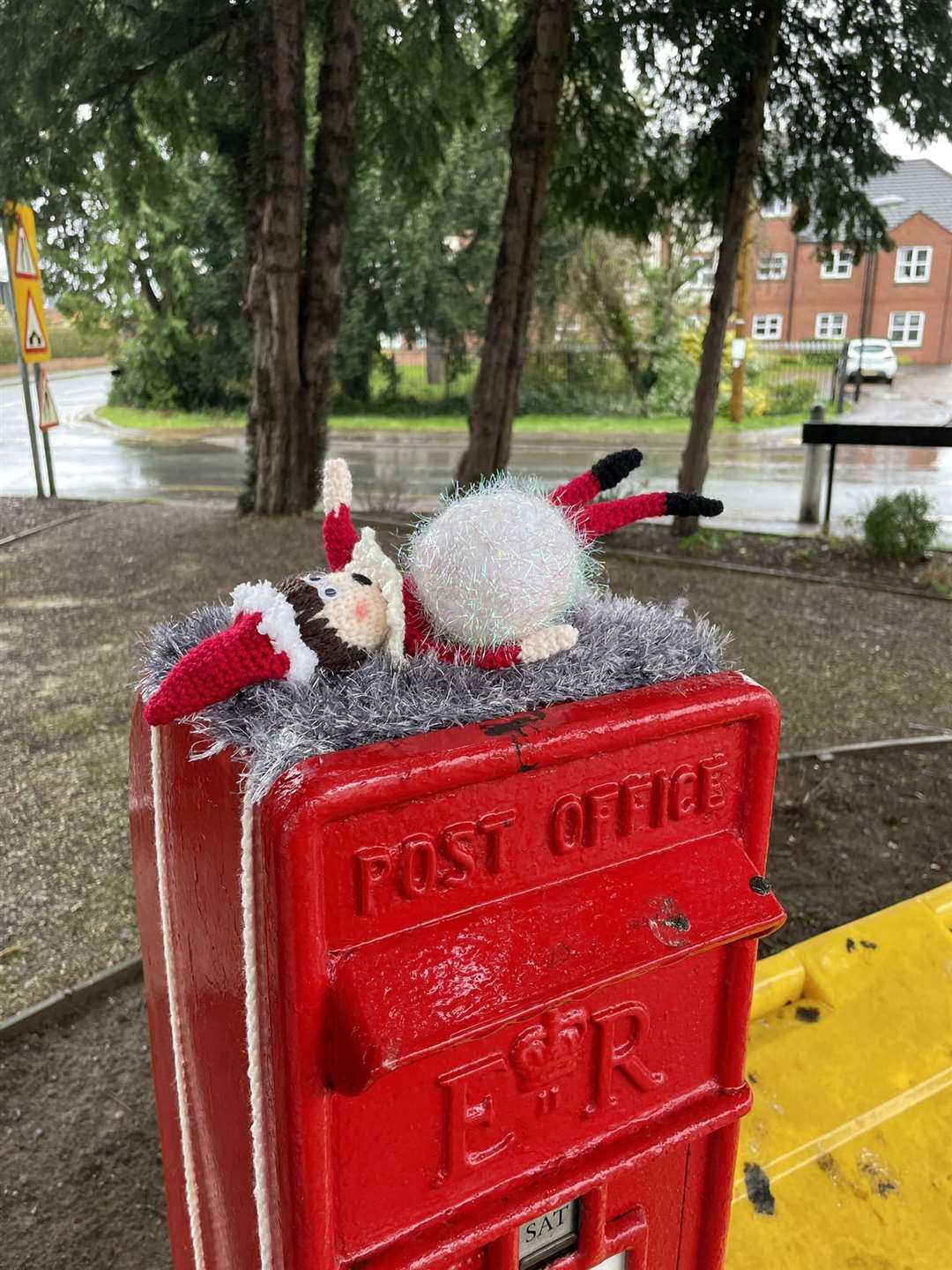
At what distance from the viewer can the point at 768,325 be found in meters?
33.5

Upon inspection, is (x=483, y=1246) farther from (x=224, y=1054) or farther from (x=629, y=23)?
(x=629, y=23)

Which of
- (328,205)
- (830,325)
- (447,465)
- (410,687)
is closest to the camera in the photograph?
(410,687)

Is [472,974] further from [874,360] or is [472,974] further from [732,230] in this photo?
[874,360]

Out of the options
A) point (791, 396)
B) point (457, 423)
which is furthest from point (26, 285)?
point (791, 396)

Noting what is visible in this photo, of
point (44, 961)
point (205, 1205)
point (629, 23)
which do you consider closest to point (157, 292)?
point (629, 23)

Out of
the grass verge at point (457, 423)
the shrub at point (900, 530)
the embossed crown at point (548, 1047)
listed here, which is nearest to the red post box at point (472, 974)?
the embossed crown at point (548, 1047)

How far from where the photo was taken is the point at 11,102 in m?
7.34

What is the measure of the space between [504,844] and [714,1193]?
833mm

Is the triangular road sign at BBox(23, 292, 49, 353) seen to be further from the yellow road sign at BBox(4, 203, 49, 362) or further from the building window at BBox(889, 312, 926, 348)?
the building window at BBox(889, 312, 926, 348)

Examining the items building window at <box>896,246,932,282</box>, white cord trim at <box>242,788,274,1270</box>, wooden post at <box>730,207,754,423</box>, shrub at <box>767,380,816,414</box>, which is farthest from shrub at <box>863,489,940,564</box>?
building window at <box>896,246,932,282</box>

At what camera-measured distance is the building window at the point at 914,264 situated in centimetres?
3056

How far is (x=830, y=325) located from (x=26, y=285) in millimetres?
28366

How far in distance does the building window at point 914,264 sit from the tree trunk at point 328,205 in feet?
91.1

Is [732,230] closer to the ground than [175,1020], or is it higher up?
higher up
